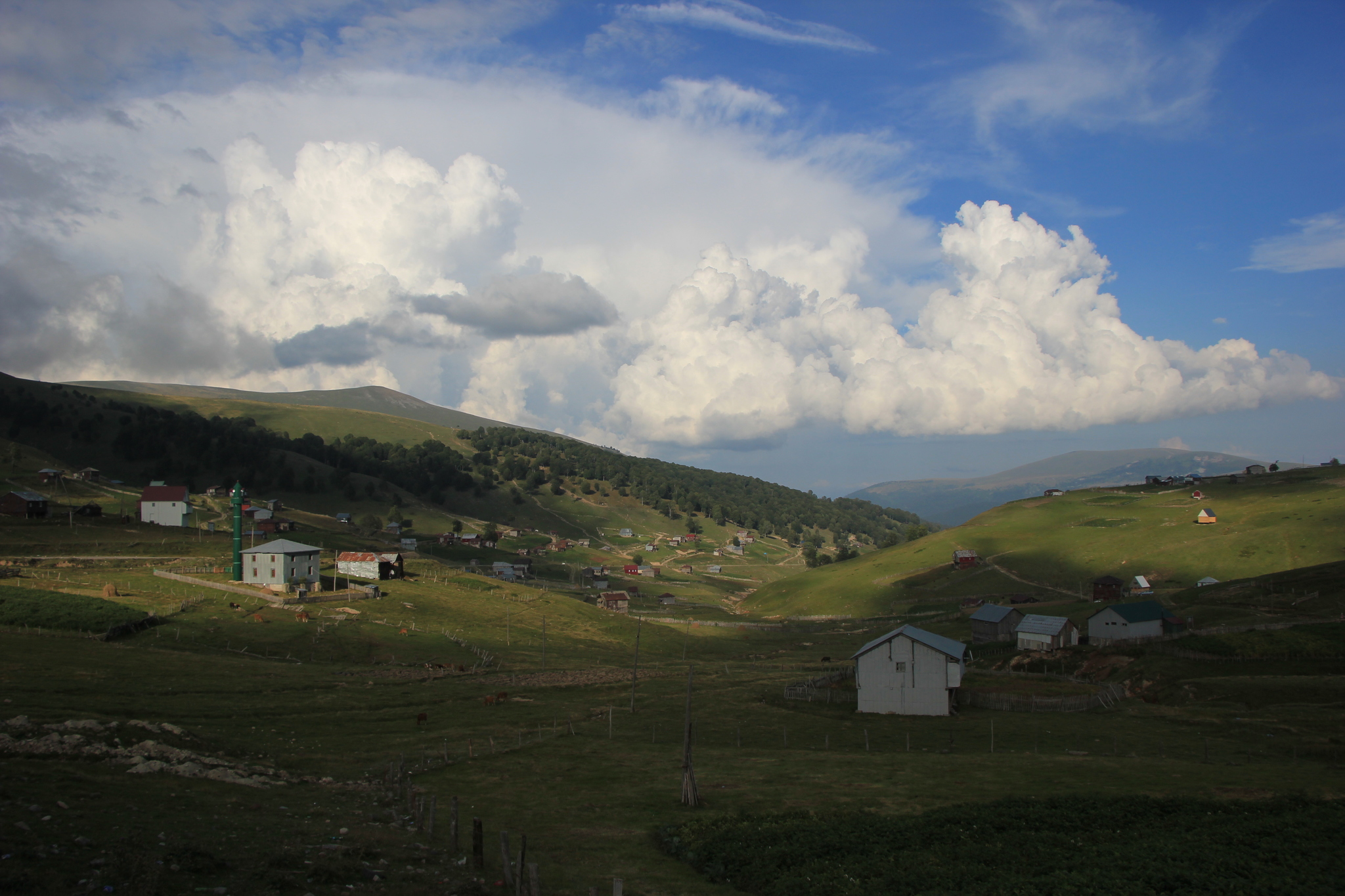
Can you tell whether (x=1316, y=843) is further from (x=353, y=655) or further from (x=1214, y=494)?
(x=1214, y=494)

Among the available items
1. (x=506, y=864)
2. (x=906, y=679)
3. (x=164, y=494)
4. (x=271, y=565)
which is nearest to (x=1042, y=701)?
(x=906, y=679)

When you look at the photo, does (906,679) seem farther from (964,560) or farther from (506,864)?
(964,560)

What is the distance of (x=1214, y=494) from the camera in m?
155

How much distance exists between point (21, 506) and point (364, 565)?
191ft

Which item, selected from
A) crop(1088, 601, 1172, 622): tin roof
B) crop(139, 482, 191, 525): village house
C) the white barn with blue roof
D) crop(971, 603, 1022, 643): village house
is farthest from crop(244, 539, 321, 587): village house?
crop(1088, 601, 1172, 622): tin roof

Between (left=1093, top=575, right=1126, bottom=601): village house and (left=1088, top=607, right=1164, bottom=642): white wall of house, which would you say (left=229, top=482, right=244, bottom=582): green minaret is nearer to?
(left=1088, top=607, right=1164, bottom=642): white wall of house

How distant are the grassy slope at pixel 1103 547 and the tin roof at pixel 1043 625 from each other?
36251mm

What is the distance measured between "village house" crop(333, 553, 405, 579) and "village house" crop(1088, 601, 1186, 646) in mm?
93443

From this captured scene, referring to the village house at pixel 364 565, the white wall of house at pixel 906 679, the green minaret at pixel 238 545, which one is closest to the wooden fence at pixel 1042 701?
the white wall of house at pixel 906 679

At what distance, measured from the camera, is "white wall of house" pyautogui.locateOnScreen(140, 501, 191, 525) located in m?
132

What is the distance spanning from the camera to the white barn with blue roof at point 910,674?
5603 cm

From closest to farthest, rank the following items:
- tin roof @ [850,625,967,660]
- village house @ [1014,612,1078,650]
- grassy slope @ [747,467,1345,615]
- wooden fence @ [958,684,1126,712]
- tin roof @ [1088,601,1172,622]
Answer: wooden fence @ [958,684,1126,712] → tin roof @ [850,625,967,660] → tin roof @ [1088,601,1172,622] → village house @ [1014,612,1078,650] → grassy slope @ [747,467,1345,615]

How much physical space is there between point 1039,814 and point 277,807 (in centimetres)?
2555

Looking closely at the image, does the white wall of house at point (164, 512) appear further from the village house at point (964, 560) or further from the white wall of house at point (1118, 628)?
the white wall of house at point (1118, 628)
